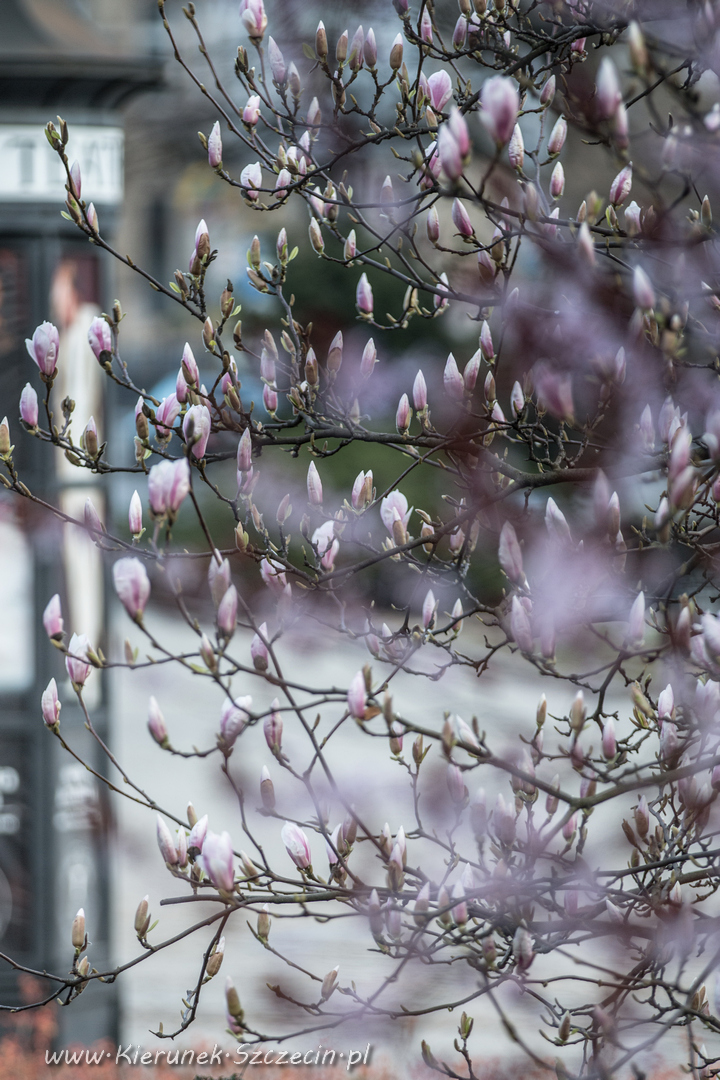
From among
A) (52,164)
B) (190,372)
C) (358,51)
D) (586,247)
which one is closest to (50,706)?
(190,372)

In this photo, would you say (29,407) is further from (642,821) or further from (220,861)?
(642,821)

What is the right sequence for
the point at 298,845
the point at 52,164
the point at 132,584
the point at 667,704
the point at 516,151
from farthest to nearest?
1. the point at 52,164
2. the point at 516,151
3. the point at 667,704
4. the point at 298,845
5. the point at 132,584

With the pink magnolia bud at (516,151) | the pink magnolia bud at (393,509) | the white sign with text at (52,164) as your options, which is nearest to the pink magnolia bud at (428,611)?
the pink magnolia bud at (393,509)

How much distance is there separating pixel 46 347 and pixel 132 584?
65cm

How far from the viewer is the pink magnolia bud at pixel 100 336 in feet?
7.43

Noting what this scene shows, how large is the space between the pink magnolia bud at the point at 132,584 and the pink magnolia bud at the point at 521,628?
0.55 m

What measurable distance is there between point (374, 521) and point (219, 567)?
5.87 metres

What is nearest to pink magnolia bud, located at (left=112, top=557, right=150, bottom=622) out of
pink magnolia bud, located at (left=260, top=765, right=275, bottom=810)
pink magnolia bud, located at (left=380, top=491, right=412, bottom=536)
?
pink magnolia bud, located at (left=260, top=765, right=275, bottom=810)

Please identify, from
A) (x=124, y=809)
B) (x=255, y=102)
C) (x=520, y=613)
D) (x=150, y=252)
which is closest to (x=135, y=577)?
(x=520, y=613)

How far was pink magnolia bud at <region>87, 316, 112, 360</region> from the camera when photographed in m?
2.26

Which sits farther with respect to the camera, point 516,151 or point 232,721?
point 516,151

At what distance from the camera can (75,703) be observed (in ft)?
14.7

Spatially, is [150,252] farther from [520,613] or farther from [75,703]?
[520,613]

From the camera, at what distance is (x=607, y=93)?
149 cm
